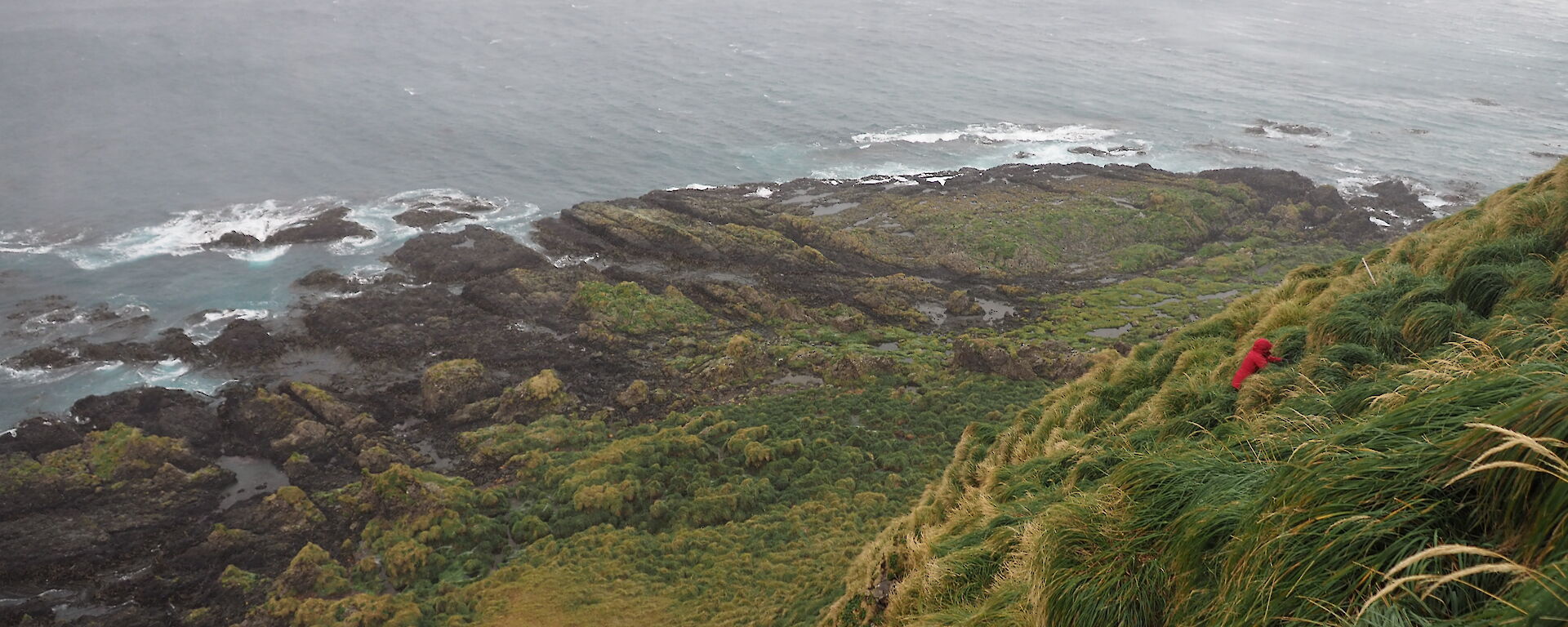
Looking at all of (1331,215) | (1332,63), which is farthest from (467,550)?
(1332,63)

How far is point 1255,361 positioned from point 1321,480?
6.49m

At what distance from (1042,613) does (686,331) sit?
32.6 metres

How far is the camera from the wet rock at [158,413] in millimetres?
29828

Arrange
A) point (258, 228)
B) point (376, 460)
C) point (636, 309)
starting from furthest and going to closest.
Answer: point (258, 228) → point (636, 309) → point (376, 460)

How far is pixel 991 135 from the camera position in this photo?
7075 cm

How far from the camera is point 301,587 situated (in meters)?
22.9

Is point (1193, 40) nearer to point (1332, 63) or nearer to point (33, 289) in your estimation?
point (1332, 63)

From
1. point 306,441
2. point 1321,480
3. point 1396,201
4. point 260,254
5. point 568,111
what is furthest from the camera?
point 568,111

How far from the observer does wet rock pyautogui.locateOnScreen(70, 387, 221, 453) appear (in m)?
29.8

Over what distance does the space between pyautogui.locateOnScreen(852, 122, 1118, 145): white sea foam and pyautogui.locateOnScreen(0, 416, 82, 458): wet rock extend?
53878mm

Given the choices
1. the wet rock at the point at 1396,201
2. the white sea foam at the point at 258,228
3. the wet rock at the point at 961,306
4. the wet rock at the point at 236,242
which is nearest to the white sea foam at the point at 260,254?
the white sea foam at the point at 258,228

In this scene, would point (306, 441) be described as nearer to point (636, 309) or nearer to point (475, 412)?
point (475, 412)

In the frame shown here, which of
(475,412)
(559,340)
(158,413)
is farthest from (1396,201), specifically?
(158,413)

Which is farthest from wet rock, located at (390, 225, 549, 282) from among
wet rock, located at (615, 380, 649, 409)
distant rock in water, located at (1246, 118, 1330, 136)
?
distant rock in water, located at (1246, 118, 1330, 136)
